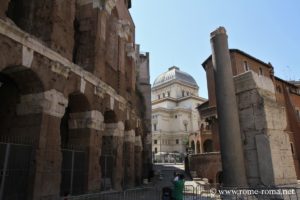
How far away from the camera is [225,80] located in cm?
737

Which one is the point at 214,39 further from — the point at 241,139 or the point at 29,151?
the point at 29,151

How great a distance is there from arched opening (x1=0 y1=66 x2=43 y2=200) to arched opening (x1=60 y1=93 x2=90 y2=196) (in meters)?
1.80

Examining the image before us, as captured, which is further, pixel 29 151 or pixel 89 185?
pixel 89 185

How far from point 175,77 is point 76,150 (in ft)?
195

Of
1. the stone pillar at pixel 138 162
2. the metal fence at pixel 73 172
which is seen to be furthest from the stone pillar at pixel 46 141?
the stone pillar at pixel 138 162

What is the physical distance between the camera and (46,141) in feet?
26.6

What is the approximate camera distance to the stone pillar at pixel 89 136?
34.2 ft

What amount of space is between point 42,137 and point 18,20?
4436mm

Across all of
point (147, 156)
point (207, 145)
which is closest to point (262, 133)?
point (147, 156)

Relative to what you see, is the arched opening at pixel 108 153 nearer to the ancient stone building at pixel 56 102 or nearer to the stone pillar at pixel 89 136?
the ancient stone building at pixel 56 102

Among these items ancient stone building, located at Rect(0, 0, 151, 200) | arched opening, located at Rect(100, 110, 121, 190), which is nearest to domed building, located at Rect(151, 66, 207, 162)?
arched opening, located at Rect(100, 110, 121, 190)

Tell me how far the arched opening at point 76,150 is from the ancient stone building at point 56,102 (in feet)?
0.11

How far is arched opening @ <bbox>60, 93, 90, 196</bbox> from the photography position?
964 cm

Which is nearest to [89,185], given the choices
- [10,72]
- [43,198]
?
[43,198]
